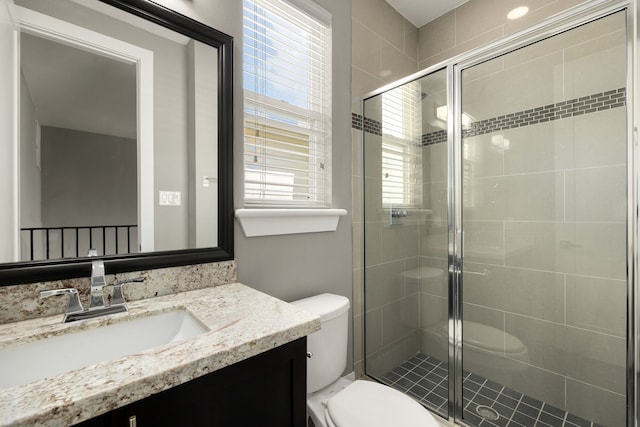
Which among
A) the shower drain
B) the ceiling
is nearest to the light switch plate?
the shower drain

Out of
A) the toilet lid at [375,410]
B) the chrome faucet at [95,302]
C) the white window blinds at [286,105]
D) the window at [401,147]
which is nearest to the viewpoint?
the chrome faucet at [95,302]

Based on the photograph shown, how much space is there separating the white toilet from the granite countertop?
0.43 meters

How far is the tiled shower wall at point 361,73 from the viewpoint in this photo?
1.85 metres

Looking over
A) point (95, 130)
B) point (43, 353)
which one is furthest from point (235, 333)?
point (95, 130)

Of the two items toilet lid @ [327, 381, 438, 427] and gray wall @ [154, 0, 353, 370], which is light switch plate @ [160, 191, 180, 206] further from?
toilet lid @ [327, 381, 438, 427]

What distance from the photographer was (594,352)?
1337mm

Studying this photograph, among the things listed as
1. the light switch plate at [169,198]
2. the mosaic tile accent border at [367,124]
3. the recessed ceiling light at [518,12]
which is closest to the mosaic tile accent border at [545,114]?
the mosaic tile accent border at [367,124]

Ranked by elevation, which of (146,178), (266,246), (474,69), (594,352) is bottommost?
(594,352)

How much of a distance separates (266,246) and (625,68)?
165 cm

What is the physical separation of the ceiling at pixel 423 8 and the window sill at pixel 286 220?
1.61 meters

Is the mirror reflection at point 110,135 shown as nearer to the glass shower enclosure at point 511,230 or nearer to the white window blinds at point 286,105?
the white window blinds at point 286,105

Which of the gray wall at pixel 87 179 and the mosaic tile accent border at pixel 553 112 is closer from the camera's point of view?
the gray wall at pixel 87 179

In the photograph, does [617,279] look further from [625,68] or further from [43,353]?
[43,353]

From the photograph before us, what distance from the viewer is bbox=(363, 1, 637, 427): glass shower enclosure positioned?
1217 millimetres
